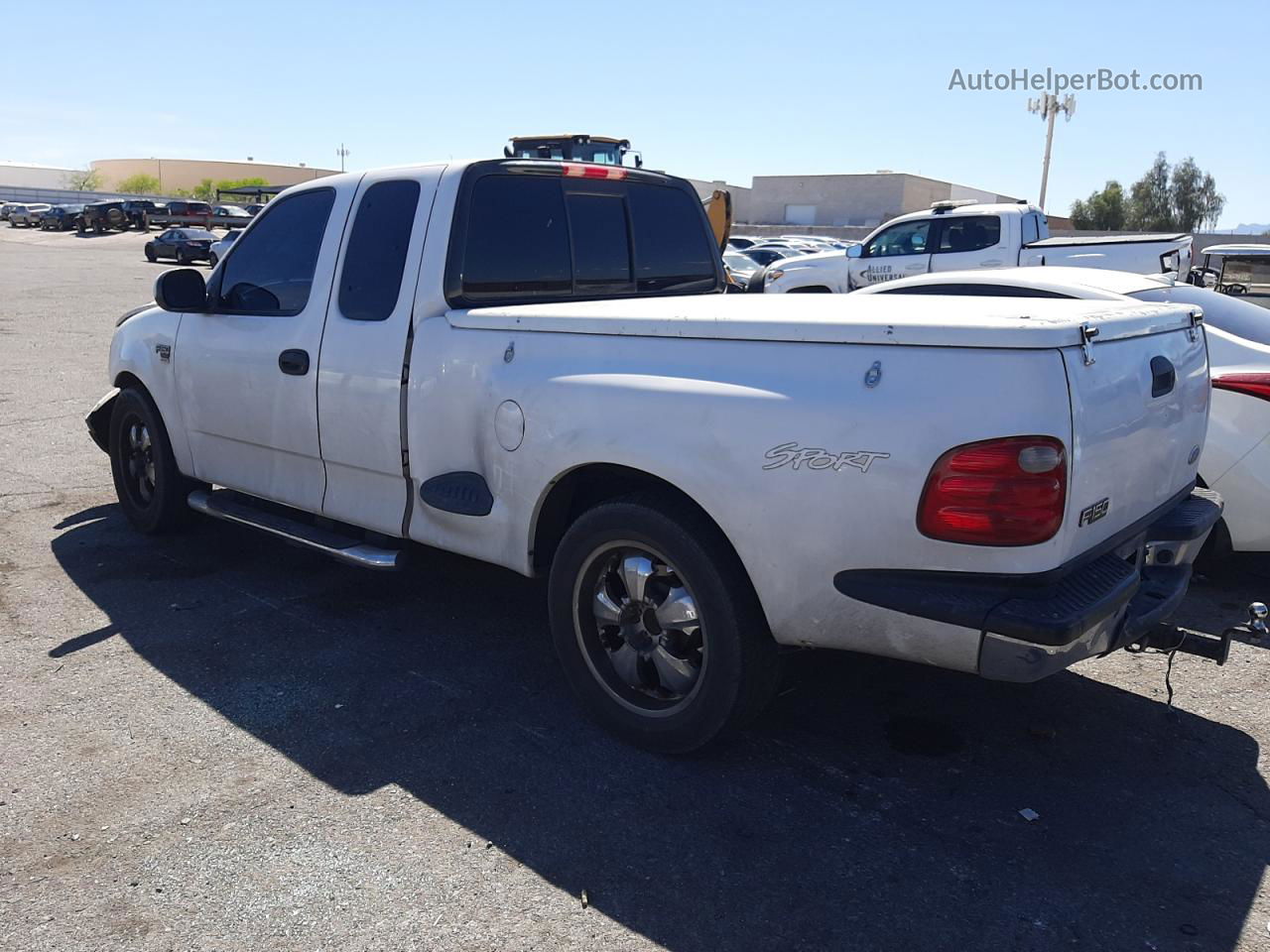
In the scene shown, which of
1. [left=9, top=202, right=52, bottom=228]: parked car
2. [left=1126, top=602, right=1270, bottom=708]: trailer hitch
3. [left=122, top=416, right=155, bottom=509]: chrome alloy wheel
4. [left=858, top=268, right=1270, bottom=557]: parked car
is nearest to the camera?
[left=1126, top=602, right=1270, bottom=708]: trailer hitch

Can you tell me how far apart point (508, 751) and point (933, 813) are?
4.81ft

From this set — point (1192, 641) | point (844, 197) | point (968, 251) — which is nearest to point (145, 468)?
point (1192, 641)

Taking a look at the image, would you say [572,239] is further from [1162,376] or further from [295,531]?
[1162,376]

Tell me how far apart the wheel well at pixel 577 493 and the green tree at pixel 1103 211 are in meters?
72.6

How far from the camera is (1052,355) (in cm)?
285

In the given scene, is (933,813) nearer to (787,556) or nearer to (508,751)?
(787,556)

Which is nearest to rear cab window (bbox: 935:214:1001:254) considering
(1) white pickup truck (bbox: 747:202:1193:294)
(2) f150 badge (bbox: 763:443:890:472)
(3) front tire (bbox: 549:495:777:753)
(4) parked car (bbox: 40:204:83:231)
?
(1) white pickup truck (bbox: 747:202:1193:294)

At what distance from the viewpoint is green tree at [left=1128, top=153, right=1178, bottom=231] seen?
2736 inches

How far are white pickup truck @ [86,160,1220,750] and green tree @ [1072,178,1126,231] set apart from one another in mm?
71999

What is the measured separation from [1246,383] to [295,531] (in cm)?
458

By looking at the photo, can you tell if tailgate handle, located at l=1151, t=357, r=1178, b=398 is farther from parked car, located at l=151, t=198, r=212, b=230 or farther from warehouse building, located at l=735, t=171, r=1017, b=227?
warehouse building, located at l=735, t=171, r=1017, b=227

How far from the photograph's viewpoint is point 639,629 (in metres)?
3.78

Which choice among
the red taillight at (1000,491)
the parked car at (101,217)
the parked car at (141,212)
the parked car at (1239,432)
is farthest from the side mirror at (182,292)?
the parked car at (101,217)

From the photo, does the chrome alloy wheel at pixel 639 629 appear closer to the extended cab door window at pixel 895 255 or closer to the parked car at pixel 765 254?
the extended cab door window at pixel 895 255
